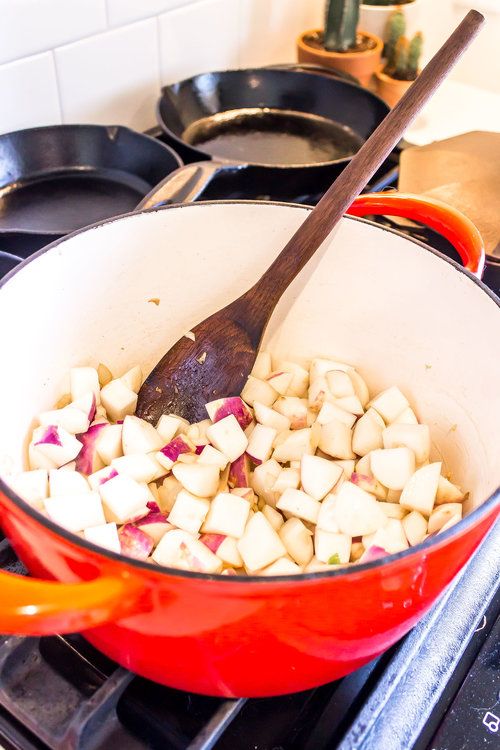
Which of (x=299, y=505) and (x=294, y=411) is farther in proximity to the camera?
(x=294, y=411)

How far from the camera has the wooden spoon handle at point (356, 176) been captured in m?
0.69

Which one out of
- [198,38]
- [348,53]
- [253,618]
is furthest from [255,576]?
[348,53]

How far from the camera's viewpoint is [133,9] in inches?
42.6

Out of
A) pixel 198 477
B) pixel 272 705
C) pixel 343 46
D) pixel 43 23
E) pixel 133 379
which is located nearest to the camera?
pixel 272 705

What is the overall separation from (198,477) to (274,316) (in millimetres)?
235

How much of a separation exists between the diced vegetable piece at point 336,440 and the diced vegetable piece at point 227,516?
0.14m

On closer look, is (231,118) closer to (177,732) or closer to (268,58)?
(268,58)

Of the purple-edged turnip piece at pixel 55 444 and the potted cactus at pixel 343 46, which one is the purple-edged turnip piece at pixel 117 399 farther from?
the potted cactus at pixel 343 46

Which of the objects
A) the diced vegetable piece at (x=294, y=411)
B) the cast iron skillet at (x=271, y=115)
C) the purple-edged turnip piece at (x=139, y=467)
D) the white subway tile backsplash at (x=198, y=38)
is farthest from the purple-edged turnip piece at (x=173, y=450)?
the white subway tile backsplash at (x=198, y=38)

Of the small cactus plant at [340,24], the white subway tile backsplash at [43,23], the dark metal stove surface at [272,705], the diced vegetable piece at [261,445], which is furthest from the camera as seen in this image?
the small cactus plant at [340,24]

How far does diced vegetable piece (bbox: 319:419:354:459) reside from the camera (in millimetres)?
710

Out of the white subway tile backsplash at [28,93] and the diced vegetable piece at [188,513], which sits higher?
the white subway tile backsplash at [28,93]

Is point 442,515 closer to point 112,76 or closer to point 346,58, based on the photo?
point 112,76

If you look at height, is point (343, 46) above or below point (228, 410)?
above
